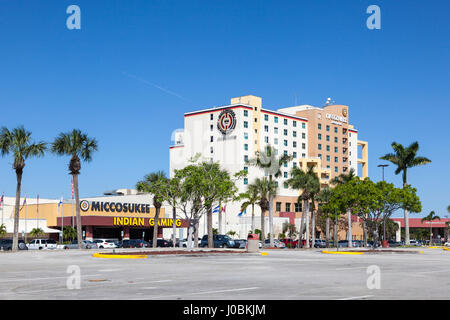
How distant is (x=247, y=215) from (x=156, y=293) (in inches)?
4351

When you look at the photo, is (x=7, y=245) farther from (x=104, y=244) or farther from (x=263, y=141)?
(x=263, y=141)

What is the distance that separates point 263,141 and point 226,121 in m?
10.3

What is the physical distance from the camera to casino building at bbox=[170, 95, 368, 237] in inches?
5123

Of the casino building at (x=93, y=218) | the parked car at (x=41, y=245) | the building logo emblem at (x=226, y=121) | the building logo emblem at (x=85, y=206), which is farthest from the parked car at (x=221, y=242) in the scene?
the building logo emblem at (x=226, y=121)

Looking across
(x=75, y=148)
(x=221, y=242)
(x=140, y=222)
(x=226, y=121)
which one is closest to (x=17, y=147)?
(x=75, y=148)

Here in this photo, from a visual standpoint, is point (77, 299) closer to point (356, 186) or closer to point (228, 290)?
point (228, 290)

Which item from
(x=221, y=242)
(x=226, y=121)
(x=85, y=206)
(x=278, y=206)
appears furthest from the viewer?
(x=226, y=121)

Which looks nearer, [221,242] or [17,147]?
[17,147]

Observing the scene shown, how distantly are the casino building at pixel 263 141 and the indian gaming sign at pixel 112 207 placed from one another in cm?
1916

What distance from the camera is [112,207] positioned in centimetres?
9981

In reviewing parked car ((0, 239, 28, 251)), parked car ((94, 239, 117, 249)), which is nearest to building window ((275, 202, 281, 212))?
parked car ((94, 239, 117, 249))

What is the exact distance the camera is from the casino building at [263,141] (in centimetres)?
13012
